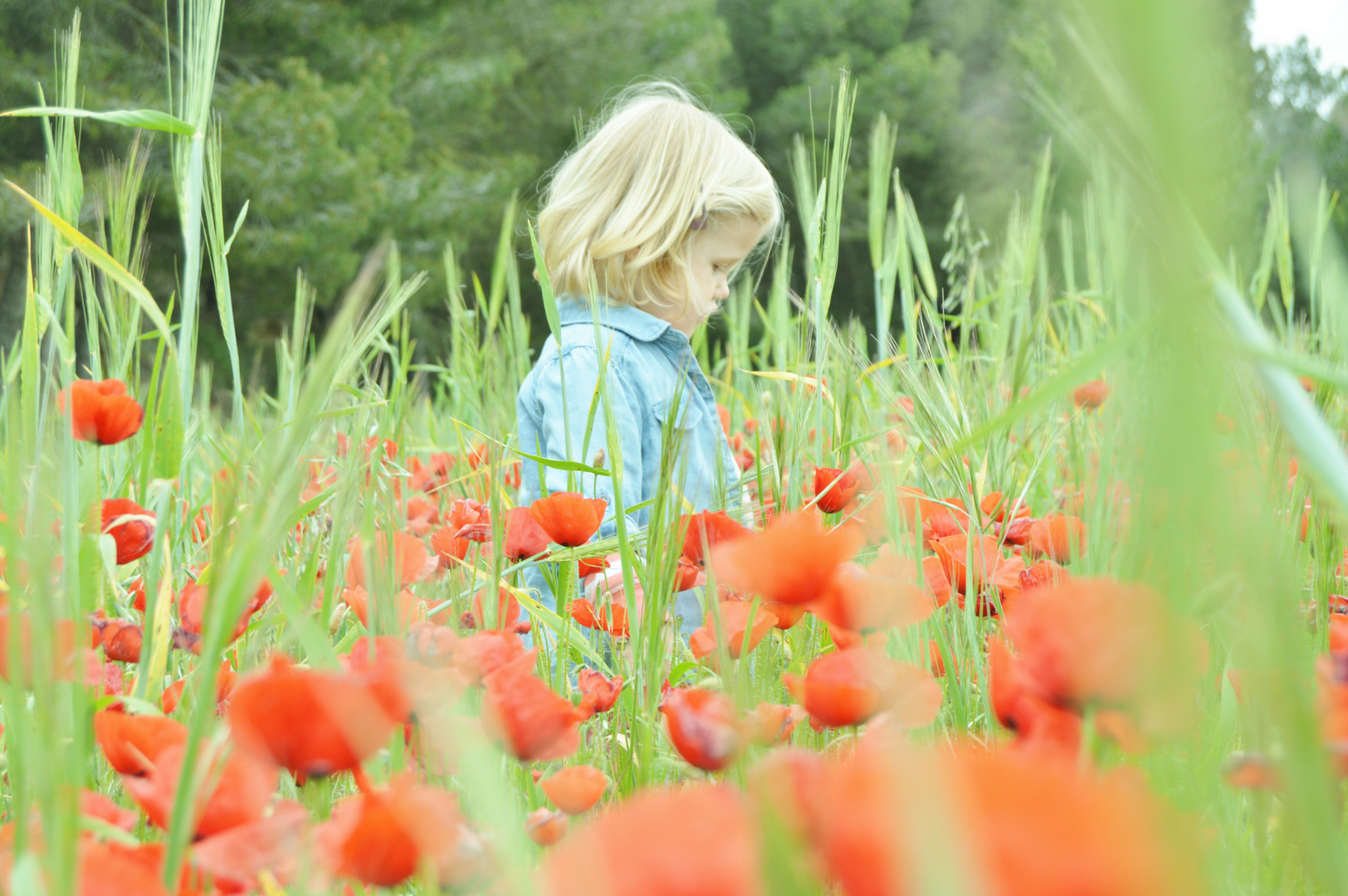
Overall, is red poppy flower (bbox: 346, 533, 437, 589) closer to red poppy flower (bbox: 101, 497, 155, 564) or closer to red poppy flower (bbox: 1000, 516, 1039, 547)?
red poppy flower (bbox: 101, 497, 155, 564)

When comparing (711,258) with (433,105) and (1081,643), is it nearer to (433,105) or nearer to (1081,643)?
(1081,643)

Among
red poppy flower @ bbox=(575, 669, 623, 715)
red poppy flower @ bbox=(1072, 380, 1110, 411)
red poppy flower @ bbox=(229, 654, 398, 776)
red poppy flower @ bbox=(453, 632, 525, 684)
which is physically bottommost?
red poppy flower @ bbox=(575, 669, 623, 715)

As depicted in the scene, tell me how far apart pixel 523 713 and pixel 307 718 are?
69 mm

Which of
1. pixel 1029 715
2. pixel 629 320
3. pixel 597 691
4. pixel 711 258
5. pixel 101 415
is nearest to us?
pixel 1029 715

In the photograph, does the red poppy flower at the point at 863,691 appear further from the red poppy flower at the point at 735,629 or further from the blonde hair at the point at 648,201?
the blonde hair at the point at 648,201

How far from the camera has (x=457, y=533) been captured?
569 millimetres

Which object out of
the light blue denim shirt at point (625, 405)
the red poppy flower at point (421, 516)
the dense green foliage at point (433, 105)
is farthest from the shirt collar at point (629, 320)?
the dense green foliage at point (433, 105)

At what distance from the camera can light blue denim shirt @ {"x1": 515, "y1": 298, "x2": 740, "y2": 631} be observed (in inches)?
38.0

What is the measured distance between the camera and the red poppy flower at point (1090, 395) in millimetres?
898

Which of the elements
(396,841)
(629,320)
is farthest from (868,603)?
(629,320)

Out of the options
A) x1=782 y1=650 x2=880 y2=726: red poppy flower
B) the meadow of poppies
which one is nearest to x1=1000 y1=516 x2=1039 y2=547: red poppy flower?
the meadow of poppies

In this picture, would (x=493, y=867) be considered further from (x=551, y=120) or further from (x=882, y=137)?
(x=551, y=120)

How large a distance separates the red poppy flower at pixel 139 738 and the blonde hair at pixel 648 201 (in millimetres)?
881

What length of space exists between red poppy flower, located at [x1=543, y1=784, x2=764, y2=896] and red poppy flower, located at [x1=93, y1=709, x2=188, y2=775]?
16cm
